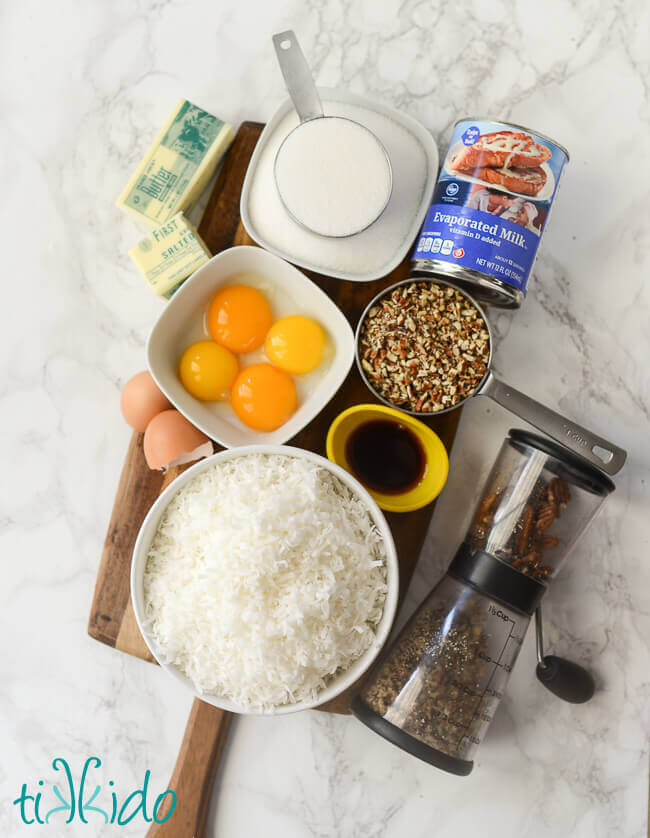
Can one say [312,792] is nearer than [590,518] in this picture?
No

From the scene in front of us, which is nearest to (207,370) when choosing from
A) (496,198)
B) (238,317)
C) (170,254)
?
(238,317)

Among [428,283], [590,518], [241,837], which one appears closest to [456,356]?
[428,283]

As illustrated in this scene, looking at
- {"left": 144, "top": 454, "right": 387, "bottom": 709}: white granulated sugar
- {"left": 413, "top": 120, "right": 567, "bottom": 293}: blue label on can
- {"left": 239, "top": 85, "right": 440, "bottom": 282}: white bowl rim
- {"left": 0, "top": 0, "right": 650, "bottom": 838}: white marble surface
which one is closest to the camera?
{"left": 144, "top": 454, "right": 387, "bottom": 709}: white granulated sugar

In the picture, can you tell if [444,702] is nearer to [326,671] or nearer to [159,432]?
[326,671]

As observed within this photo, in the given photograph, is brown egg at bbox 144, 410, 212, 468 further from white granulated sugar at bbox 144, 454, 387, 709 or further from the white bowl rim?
the white bowl rim

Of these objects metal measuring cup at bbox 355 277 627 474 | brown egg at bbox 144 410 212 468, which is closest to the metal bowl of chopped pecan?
metal measuring cup at bbox 355 277 627 474

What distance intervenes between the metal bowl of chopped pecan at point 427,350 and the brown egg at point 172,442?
370 mm

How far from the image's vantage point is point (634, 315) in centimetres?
151

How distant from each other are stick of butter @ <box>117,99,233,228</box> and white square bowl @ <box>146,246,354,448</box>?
0.20 meters

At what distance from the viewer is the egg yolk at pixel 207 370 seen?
1.38m

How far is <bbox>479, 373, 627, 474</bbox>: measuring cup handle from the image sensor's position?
132cm

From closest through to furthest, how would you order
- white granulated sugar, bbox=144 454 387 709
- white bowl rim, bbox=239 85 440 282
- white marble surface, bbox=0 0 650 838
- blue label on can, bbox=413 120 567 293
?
white granulated sugar, bbox=144 454 387 709 → blue label on can, bbox=413 120 567 293 → white bowl rim, bbox=239 85 440 282 → white marble surface, bbox=0 0 650 838

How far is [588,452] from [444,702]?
1.88 ft

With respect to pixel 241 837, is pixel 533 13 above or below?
above
